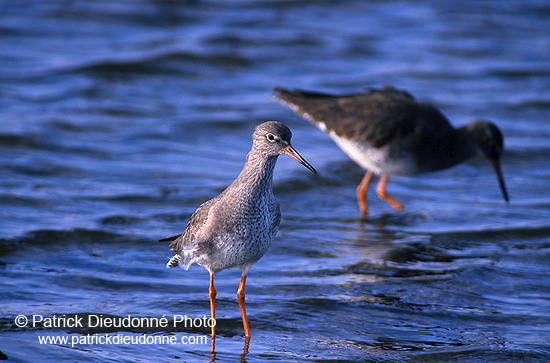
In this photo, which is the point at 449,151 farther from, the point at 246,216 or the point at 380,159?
the point at 246,216

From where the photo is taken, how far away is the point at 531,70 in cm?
1555

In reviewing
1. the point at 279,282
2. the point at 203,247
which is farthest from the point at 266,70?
the point at 203,247

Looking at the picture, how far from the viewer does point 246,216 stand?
5.63 meters

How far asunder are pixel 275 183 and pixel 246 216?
4468 millimetres

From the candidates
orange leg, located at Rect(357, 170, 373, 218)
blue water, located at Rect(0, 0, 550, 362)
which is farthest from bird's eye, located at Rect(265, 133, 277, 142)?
orange leg, located at Rect(357, 170, 373, 218)

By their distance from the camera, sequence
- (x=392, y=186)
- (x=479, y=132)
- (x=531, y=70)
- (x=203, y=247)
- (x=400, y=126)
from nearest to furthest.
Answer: (x=203, y=247) → (x=400, y=126) → (x=479, y=132) → (x=392, y=186) → (x=531, y=70)

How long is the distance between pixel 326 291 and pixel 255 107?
639 centimetres

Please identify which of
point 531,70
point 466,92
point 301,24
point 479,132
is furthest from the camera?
point 301,24

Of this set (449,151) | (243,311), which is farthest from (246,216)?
(449,151)

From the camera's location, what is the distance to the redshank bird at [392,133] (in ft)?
31.0

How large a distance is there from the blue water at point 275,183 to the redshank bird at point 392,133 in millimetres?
548

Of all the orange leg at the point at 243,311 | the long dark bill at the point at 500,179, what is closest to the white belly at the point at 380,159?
the long dark bill at the point at 500,179

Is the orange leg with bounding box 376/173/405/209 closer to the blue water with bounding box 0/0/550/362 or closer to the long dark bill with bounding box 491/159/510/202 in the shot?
the blue water with bounding box 0/0/550/362

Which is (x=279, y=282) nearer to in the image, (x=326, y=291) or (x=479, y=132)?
(x=326, y=291)
